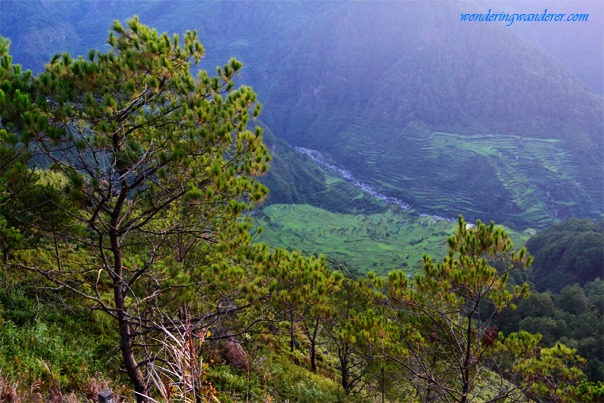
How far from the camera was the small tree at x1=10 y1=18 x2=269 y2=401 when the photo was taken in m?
5.25

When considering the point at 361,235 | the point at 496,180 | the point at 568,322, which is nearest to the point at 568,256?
the point at 568,322

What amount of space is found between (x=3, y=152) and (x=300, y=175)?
579ft

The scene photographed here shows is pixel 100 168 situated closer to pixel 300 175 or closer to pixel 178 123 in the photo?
pixel 178 123

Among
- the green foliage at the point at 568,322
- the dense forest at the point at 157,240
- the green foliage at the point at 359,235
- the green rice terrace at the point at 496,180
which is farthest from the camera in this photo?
the green rice terrace at the point at 496,180

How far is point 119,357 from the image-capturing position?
8523 mm

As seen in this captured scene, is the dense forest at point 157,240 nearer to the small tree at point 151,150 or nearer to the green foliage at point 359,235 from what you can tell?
the small tree at point 151,150

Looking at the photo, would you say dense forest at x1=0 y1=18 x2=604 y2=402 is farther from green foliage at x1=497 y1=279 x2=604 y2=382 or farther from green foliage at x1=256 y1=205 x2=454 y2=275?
green foliage at x1=256 y1=205 x2=454 y2=275

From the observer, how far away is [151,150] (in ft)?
19.5

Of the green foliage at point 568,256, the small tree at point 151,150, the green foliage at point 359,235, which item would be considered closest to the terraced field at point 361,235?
the green foliage at point 359,235

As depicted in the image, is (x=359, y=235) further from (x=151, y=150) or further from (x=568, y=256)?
(x=151, y=150)

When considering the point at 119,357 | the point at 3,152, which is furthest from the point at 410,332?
the point at 3,152

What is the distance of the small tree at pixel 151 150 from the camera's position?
5.25 metres

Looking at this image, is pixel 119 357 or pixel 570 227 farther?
pixel 570 227

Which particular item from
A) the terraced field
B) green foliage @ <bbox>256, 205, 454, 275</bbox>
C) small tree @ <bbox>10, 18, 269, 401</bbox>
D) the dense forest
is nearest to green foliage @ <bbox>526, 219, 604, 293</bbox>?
the terraced field
